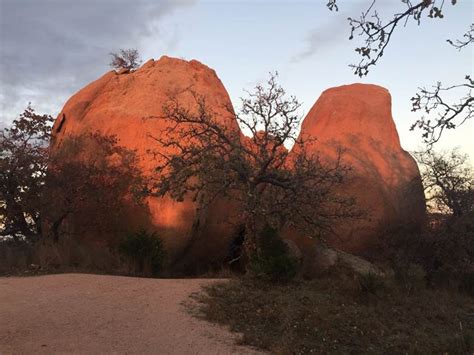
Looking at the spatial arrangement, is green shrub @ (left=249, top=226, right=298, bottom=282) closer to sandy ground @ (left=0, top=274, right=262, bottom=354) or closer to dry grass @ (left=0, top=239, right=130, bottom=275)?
sandy ground @ (left=0, top=274, right=262, bottom=354)

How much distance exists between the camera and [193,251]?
664 inches

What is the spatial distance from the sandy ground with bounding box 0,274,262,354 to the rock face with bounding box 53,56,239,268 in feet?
17.3

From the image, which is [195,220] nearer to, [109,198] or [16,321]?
[109,198]

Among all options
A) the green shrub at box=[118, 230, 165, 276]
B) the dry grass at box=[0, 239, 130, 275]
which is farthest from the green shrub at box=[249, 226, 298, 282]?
the dry grass at box=[0, 239, 130, 275]

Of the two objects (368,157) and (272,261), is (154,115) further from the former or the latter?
(368,157)

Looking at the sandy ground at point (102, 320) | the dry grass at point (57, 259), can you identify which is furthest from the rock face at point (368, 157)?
the sandy ground at point (102, 320)

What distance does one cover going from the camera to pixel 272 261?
1158cm

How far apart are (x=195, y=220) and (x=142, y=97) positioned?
5709 mm

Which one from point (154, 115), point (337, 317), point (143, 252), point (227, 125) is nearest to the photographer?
point (337, 317)

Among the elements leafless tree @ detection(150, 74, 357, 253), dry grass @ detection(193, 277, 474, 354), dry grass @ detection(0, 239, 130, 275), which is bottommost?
dry grass @ detection(193, 277, 474, 354)

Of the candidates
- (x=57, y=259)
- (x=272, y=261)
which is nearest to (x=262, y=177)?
(x=272, y=261)

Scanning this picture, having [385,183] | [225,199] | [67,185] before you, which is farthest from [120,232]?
[385,183]

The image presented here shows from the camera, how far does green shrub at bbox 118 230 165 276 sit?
13.5m

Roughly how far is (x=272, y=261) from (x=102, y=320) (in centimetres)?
478
